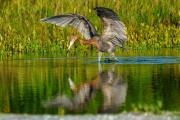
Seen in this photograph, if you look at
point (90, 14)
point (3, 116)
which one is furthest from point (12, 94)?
point (90, 14)

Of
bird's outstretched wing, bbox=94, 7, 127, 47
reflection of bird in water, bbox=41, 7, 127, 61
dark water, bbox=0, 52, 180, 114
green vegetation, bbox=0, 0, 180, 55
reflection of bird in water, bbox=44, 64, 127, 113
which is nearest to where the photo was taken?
dark water, bbox=0, 52, 180, 114

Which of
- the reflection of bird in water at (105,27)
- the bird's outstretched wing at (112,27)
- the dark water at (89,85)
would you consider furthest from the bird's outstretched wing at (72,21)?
the dark water at (89,85)

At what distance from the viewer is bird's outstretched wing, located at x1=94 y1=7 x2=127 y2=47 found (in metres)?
16.8

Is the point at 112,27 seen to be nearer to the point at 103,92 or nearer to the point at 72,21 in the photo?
the point at 72,21

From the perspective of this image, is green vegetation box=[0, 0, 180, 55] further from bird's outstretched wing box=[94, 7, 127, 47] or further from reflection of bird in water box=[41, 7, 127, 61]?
bird's outstretched wing box=[94, 7, 127, 47]

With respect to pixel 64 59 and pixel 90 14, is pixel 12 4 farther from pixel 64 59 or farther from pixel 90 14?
pixel 64 59

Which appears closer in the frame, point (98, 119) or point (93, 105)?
point (98, 119)

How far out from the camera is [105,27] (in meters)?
17.4

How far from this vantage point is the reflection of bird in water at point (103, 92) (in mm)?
10688

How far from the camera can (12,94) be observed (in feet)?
39.8

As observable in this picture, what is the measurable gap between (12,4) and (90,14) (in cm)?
217

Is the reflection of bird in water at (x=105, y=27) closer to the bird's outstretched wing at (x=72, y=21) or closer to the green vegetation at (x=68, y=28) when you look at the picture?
the bird's outstretched wing at (x=72, y=21)

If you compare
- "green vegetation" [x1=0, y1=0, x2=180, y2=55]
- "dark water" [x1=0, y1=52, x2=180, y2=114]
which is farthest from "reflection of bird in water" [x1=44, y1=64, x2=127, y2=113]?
"green vegetation" [x1=0, y1=0, x2=180, y2=55]

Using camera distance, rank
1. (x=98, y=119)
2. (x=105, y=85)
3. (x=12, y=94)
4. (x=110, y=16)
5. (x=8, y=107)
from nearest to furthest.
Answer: (x=98, y=119)
(x=8, y=107)
(x=12, y=94)
(x=105, y=85)
(x=110, y=16)
